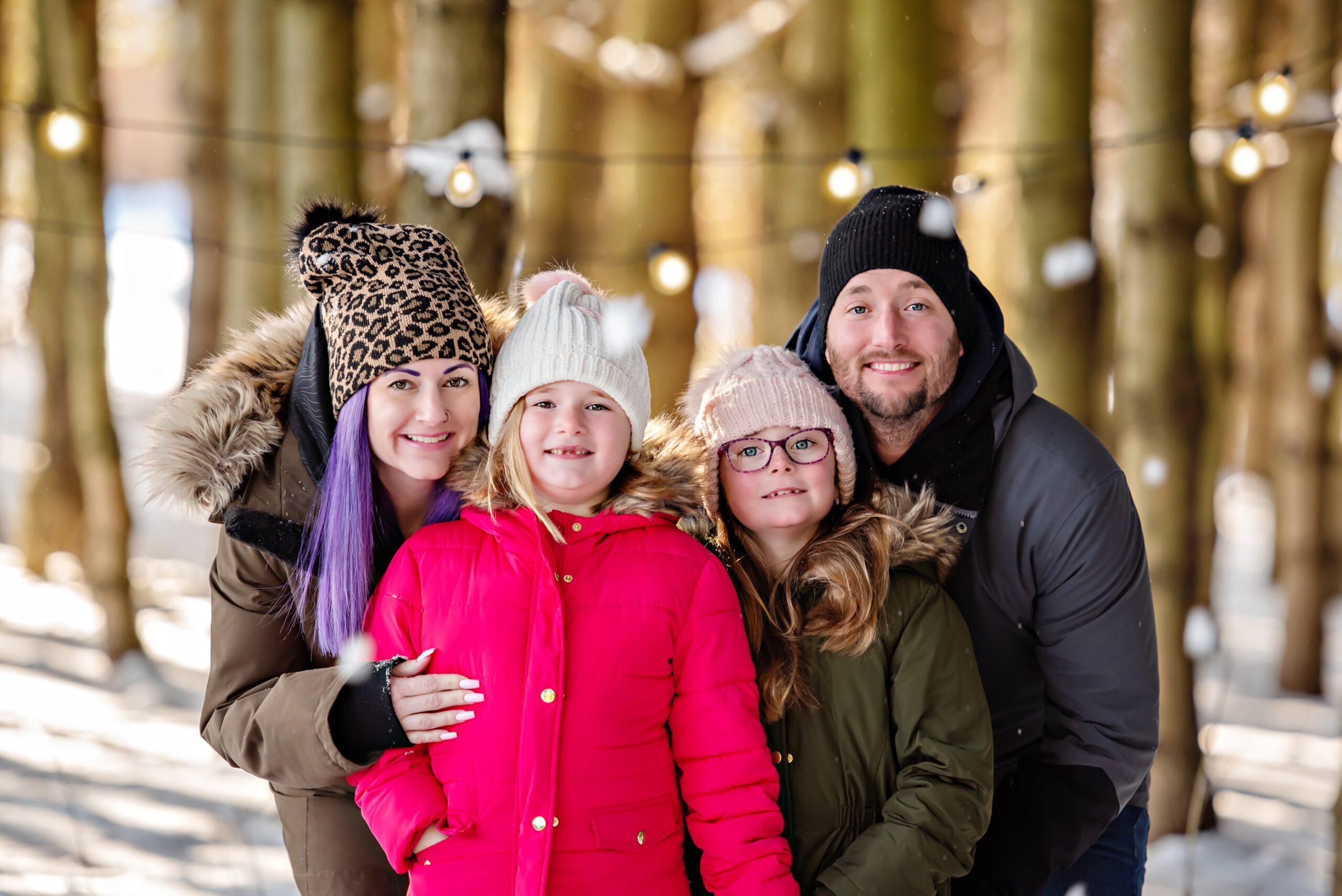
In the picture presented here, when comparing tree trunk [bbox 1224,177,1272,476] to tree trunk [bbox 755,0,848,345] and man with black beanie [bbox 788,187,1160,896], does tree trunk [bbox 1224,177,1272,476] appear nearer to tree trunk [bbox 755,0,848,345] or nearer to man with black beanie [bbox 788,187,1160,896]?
tree trunk [bbox 755,0,848,345]

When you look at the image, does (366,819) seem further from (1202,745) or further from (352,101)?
(1202,745)

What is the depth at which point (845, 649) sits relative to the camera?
2.30 meters

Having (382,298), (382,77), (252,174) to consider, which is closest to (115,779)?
(252,174)

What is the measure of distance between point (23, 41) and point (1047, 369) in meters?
9.82

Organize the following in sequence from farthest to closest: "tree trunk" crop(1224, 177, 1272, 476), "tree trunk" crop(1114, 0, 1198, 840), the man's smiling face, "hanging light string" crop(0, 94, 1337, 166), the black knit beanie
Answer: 1. "tree trunk" crop(1224, 177, 1272, 476)
2. "tree trunk" crop(1114, 0, 1198, 840)
3. "hanging light string" crop(0, 94, 1337, 166)
4. the black knit beanie
5. the man's smiling face

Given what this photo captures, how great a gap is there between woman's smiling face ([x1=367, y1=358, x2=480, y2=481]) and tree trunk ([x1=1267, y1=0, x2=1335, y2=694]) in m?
6.53

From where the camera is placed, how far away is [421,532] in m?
2.33

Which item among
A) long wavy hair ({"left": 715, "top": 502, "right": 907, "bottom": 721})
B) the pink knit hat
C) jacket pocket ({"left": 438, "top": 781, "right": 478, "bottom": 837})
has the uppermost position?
the pink knit hat

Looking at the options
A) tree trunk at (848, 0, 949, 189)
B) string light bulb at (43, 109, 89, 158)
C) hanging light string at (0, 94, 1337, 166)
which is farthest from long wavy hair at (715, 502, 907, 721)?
string light bulb at (43, 109, 89, 158)

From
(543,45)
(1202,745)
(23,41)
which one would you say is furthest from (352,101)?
(23,41)

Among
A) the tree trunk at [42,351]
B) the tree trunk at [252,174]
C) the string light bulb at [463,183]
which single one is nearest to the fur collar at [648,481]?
the string light bulb at [463,183]

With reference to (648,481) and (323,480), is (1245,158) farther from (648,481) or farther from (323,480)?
(323,480)

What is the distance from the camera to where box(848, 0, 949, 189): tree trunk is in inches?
197

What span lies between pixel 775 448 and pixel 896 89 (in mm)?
3276
